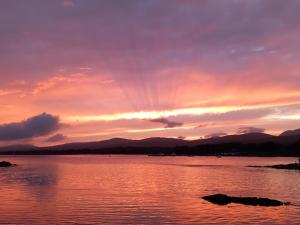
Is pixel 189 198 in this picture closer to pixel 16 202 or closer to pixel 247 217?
pixel 247 217

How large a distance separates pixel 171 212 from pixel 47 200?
2135cm

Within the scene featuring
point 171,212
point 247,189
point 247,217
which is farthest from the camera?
point 247,189

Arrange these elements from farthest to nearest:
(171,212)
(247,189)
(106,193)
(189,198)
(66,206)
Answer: (247,189) < (106,193) < (189,198) < (66,206) < (171,212)

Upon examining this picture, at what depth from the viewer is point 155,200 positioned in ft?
211

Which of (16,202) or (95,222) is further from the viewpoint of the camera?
(16,202)

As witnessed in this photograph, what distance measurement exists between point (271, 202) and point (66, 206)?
27817mm

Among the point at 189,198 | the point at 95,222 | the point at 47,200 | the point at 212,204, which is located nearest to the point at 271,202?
the point at 212,204

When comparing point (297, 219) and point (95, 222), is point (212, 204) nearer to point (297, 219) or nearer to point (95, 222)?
point (297, 219)

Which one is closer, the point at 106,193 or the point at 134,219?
the point at 134,219

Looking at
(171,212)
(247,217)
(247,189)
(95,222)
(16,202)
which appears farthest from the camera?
(247,189)

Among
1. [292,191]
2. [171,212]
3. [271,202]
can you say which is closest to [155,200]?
[171,212]

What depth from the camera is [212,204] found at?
5828 centimetres

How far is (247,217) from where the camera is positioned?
48312 mm

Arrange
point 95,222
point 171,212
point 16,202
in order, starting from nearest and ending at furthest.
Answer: point 95,222 → point 171,212 → point 16,202
